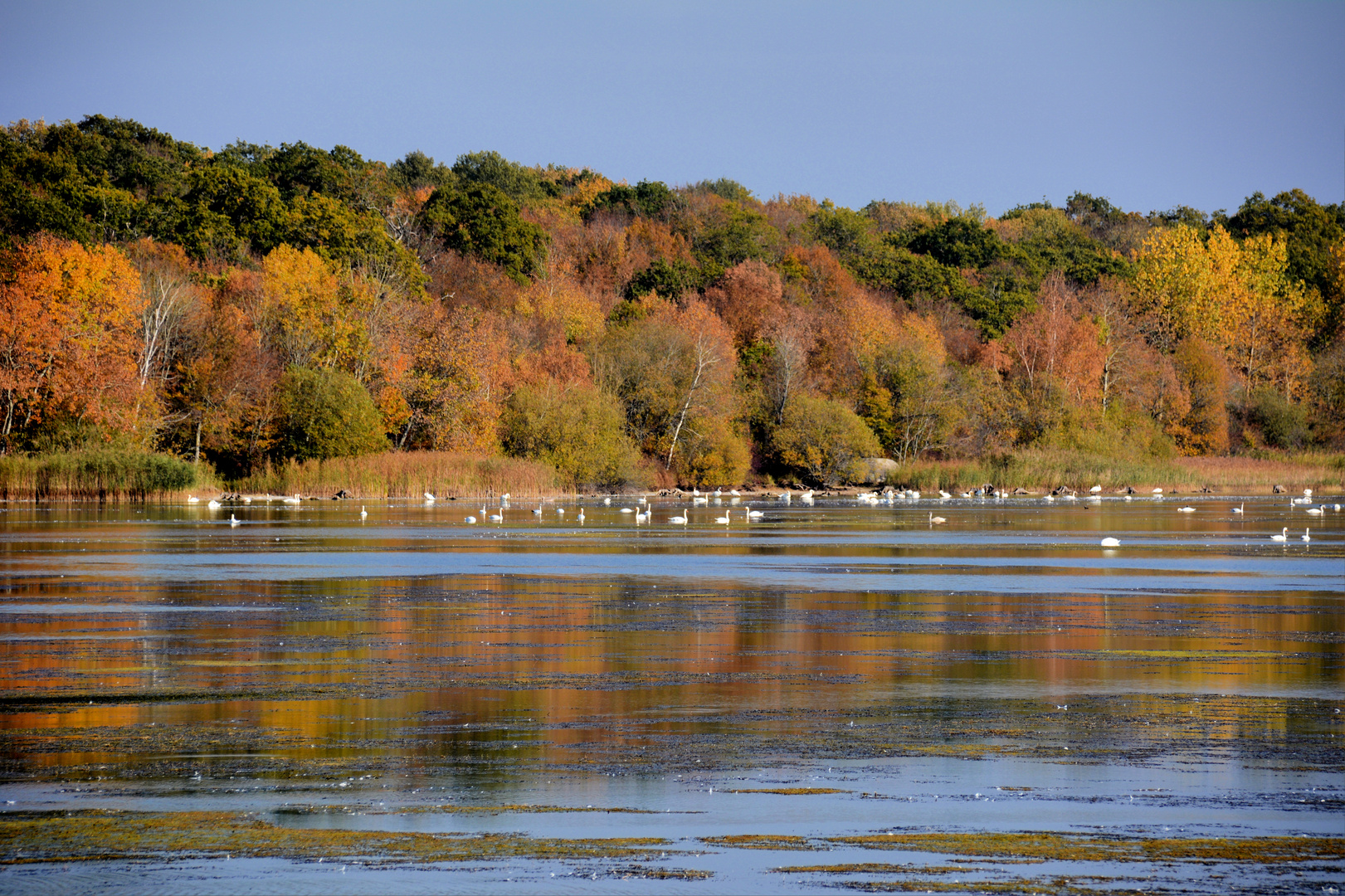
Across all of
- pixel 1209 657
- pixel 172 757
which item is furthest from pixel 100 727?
pixel 1209 657

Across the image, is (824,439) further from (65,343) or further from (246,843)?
(246,843)

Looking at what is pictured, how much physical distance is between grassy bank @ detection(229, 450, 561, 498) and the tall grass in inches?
198

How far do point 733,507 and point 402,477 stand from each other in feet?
45.9

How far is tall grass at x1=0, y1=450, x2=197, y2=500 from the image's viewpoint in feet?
171

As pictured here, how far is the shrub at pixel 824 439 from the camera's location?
73875 millimetres

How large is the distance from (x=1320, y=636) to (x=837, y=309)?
74861mm

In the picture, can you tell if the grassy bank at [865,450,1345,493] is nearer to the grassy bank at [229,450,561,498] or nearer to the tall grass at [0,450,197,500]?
the grassy bank at [229,450,561,498]

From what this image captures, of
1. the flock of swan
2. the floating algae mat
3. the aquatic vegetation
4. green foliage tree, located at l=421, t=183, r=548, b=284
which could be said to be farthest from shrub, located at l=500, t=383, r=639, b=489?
the aquatic vegetation

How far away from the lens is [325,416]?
6144 cm

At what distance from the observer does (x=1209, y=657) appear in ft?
48.4

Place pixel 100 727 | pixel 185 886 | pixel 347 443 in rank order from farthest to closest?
pixel 347 443 < pixel 100 727 < pixel 185 886

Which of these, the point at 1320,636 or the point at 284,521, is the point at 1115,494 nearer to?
the point at 284,521

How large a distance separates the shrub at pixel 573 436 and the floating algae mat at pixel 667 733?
40.4 m

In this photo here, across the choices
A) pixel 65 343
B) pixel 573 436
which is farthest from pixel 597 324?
pixel 65 343
